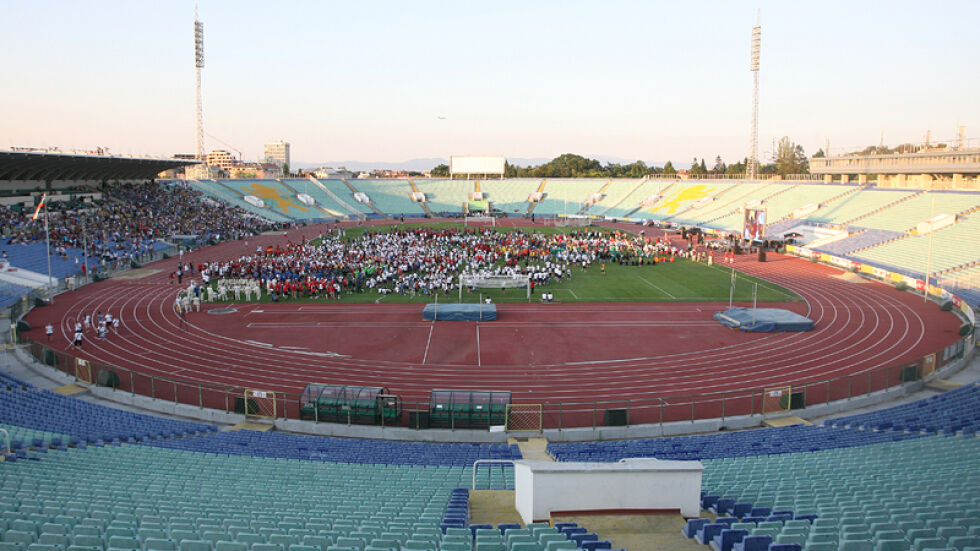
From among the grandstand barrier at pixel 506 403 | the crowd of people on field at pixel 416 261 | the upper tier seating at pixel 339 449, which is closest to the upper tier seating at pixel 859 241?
the crowd of people on field at pixel 416 261

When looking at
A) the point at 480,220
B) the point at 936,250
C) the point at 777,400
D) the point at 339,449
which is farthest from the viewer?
the point at 480,220

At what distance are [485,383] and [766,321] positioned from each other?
14.4m

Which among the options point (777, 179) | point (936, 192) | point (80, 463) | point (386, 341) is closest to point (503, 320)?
point (386, 341)

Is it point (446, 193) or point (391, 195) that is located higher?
point (446, 193)

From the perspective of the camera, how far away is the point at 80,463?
11.6 meters

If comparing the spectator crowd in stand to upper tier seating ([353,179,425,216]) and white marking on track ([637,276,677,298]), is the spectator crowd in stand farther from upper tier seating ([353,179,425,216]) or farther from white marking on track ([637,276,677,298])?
white marking on track ([637,276,677,298])

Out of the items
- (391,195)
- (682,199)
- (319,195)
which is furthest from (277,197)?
(682,199)

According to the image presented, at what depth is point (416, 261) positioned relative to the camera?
42.3 meters

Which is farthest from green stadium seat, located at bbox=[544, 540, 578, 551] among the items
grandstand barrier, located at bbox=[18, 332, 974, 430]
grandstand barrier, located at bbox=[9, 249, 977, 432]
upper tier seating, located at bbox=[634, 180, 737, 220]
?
upper tier seating, located at bbox=[634, 180, 737, 220]

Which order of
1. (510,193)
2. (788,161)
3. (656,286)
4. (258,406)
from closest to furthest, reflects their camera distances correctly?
(258,406) → (656,286) → (510,193) → (788,161)

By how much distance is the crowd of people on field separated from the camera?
3650cm

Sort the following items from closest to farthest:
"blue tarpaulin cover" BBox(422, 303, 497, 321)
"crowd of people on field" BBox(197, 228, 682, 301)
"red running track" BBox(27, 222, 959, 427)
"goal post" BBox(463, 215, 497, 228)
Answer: "red running track" BBox(27, 222, 959, 427), "blue tarpaulin cover" BBox(422, 303, 497, 321), "crowd of people on field" BBox(197, 228, 682, 301), "goal post" BBox(463, 215, 497, 228)

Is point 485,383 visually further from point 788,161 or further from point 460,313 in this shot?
point 788,161

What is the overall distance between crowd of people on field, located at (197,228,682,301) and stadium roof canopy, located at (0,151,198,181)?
14.4m
